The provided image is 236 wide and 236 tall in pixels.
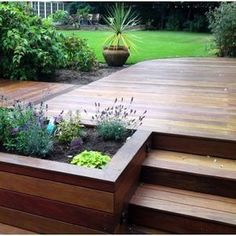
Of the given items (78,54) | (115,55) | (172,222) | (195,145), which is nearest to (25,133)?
(172,222)

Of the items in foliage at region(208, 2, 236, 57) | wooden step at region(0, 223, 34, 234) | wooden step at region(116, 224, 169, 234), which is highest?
foliage at region(208, 2, 236, 57)

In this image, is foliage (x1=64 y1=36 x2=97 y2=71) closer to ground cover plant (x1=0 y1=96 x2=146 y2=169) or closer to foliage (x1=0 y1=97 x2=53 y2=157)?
ground cover plant (x1=0 y1=96 x2=146 y2=169)

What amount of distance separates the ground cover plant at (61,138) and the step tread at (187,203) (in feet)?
1.22

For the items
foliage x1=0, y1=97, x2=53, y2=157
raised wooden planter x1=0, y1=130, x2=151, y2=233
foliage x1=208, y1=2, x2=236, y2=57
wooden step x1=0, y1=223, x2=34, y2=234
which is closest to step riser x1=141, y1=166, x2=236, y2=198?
raised wooden planter x1=0, y1=130, x2=151, y2=233

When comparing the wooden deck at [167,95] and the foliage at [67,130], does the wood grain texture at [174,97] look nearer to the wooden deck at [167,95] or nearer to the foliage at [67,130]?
the wooden deck at [167,95]

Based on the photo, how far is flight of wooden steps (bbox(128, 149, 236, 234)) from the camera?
7.03 feet

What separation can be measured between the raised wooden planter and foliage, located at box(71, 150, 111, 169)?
3.2 inches

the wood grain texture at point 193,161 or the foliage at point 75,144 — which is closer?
the wood grain texture at point 193,161

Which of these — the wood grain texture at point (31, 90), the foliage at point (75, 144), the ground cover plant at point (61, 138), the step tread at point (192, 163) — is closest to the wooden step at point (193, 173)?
the step tread at point (192, 163)

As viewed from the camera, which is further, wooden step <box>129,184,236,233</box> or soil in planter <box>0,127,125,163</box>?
soil in planter <box>0,127,125,163</box>

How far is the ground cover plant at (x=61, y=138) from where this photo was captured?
2.39 meters

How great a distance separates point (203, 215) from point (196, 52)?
8.08 metres

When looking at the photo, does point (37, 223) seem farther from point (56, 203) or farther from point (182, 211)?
point (182, 211)

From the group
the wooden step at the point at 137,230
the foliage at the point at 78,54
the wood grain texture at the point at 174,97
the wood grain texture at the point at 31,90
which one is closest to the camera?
the wooden step at the point at 137,230
